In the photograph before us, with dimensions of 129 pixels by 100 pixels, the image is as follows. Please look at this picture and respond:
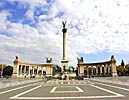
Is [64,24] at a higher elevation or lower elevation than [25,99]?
higher

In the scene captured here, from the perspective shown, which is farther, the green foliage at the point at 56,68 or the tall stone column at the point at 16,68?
the green foliage at the point at 56,68

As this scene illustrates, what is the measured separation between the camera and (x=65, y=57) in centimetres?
7488

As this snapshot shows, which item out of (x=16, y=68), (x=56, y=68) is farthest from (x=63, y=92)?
(x=56, y=68)

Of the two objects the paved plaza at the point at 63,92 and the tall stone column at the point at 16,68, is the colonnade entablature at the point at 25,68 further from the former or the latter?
the paved plaza at the point at 63,92

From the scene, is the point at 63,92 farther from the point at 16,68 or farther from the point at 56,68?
the point at 56,68

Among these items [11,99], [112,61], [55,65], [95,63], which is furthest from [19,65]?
[11,99]

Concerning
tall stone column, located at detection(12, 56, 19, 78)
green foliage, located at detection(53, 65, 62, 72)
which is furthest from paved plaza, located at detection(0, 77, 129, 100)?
green foliage, located at detection(53, 65, 62, 72)

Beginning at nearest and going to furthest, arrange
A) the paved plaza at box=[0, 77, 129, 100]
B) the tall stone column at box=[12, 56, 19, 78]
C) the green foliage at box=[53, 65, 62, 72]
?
the paved plaza at box=[0, 77, 129, 100] → the tall stone column at box=[12, 56, 19, 78] → the green foliage at box=[53, 65, 62, 72]

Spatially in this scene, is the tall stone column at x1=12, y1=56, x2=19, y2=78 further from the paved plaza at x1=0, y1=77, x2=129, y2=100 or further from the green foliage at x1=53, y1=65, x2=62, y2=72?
the paved plaza at x1=0, y1=77, x2=129, y2=100

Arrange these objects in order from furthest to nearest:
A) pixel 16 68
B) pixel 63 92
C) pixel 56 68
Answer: pixel 56 68 → pixel 16 68 → pixel 63 92

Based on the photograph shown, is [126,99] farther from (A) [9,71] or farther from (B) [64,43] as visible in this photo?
(A) [9,71]

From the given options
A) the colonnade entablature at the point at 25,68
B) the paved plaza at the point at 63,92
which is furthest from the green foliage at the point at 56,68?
the paved plaza at the point at 63,92

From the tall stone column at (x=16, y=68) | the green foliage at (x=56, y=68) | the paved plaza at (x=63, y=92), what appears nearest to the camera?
the paved plaza at (x=63, y=92)

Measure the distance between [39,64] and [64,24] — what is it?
2270 centimetres
